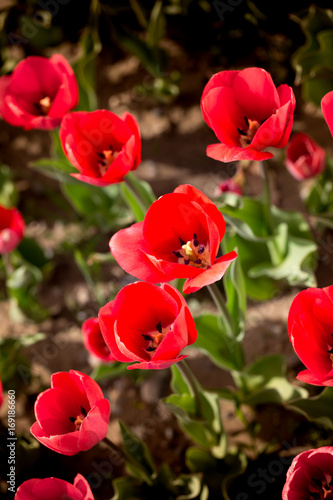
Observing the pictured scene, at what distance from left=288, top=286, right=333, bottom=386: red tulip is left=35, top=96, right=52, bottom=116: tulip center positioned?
1039 millimetres

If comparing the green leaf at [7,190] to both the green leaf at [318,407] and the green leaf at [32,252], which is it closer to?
the green leaf at [32,252]

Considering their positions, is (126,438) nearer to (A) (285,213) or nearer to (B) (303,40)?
(A) (285,213)

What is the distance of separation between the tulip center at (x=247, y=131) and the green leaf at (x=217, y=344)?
0.58 m

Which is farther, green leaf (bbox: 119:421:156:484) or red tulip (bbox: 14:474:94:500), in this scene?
green leaf (bbox: 119:421:156:484)

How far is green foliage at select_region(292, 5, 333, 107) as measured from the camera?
6.73ft

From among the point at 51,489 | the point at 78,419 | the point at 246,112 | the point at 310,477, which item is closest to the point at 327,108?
the point at 246,112

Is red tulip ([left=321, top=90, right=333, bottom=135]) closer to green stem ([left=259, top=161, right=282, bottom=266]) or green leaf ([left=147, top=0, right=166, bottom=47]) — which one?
green stem ([left=259, top=161, right=282, bottom=266])

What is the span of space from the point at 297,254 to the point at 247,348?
0.50 meters

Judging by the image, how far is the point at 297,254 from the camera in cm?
179

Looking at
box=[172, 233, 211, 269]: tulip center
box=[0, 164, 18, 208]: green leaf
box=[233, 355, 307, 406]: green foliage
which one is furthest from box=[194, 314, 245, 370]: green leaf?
box=[0, 164, 18, 208]: green leaf

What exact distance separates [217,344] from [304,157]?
706 millimetres

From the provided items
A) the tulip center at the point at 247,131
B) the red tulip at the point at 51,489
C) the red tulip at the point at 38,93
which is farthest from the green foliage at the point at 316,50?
the red tulip at the point at 51,489

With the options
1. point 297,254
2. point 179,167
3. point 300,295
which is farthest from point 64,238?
point 300,295

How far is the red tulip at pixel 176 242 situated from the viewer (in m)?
1.12
